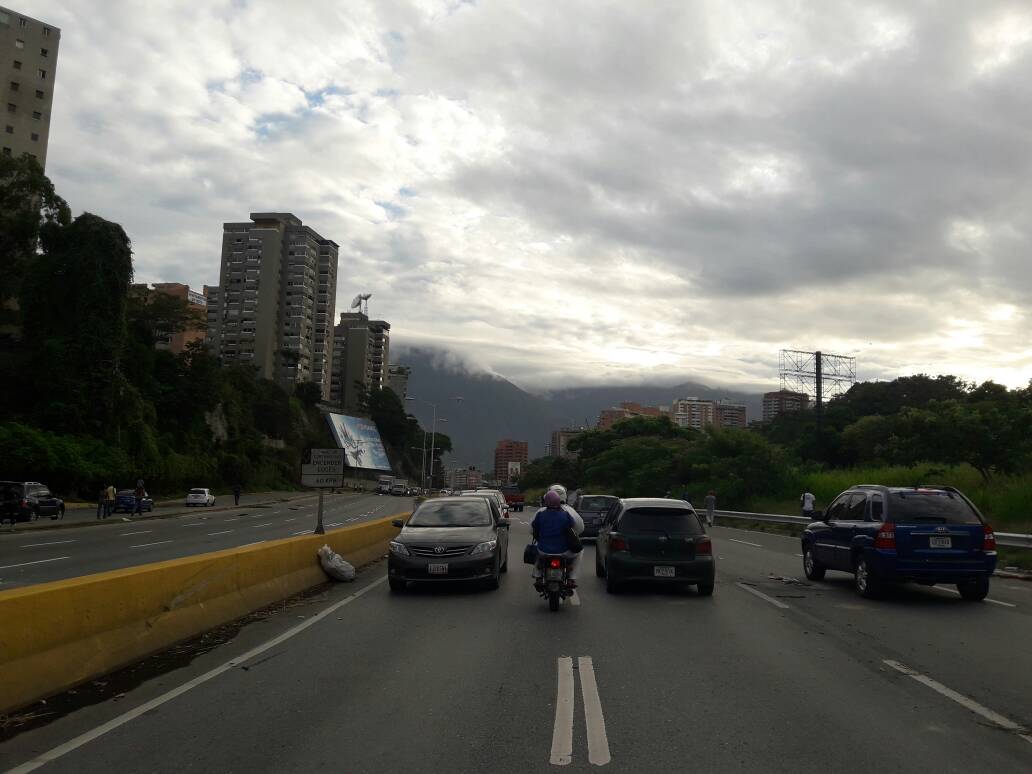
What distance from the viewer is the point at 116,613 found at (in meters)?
7.59

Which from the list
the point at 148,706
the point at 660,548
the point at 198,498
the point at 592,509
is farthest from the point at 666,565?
the point at 198,498

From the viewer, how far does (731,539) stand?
28.2 metres

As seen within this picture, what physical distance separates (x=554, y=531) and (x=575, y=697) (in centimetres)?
470

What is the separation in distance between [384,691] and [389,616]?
3919 mm

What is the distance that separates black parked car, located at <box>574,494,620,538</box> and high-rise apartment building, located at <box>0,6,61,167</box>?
72.9 meters

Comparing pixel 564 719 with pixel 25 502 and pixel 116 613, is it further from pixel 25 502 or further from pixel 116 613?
pixel 25 502

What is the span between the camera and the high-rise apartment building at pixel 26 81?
78250mm

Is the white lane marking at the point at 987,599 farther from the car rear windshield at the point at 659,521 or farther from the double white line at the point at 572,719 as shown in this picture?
the double white line at the point at 572,719

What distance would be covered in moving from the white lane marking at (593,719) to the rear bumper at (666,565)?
5.01 meters

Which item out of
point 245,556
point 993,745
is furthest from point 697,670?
point 245,556

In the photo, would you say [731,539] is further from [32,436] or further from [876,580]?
[32,436]

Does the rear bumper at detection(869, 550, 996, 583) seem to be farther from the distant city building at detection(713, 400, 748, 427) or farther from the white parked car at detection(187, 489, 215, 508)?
the distant city building at detection(713, 400, 748, 427)

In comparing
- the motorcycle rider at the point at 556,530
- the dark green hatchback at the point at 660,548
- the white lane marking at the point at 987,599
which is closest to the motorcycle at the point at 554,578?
the motorcycle rider at the point at 556,530

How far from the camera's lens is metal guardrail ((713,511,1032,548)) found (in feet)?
60.3
